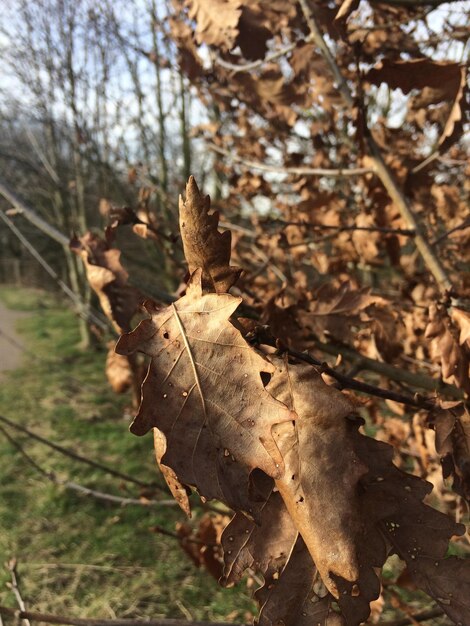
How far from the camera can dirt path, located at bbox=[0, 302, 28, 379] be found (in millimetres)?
9398

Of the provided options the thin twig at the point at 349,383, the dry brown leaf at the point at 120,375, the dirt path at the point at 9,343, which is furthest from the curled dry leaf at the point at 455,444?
the dirt path at the point at 9,343

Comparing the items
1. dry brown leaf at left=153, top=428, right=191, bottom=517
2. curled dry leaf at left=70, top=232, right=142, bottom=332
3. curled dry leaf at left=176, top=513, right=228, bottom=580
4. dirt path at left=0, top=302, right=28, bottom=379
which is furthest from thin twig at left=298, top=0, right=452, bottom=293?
dirt path at left=0, top=302, right=28, bottom=379

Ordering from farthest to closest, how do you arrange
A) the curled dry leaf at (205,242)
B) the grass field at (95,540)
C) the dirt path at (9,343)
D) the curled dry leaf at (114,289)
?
the dirt path at (9,343), the grass field at (95,540), the curled dry leaf at (114,289), the curled dry leaf at (205,242)

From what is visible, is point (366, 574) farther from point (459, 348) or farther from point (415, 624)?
point (415, 624)

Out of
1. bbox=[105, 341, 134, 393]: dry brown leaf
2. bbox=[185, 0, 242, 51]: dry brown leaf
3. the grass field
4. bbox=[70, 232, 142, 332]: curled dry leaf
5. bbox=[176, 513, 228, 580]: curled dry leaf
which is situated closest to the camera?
bbox=[70, 232, 142, 332]: curled dry leaf

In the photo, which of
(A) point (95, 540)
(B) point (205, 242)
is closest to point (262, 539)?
(B) point (205, 242)

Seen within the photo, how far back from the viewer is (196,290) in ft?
2.47

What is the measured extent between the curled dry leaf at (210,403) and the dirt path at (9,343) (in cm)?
629

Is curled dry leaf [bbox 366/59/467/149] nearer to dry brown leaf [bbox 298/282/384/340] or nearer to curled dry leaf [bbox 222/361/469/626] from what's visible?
dry brown leaf [bbox 298/282/384/340]

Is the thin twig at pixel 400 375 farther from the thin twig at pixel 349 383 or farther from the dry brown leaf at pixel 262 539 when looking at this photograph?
Result: the dry brown leaf at pixel 262 539

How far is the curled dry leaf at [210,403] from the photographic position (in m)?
0.66

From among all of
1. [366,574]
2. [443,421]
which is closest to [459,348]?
[443,421]

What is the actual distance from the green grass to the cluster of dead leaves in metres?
1.46

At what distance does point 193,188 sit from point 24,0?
8894 millimetres
